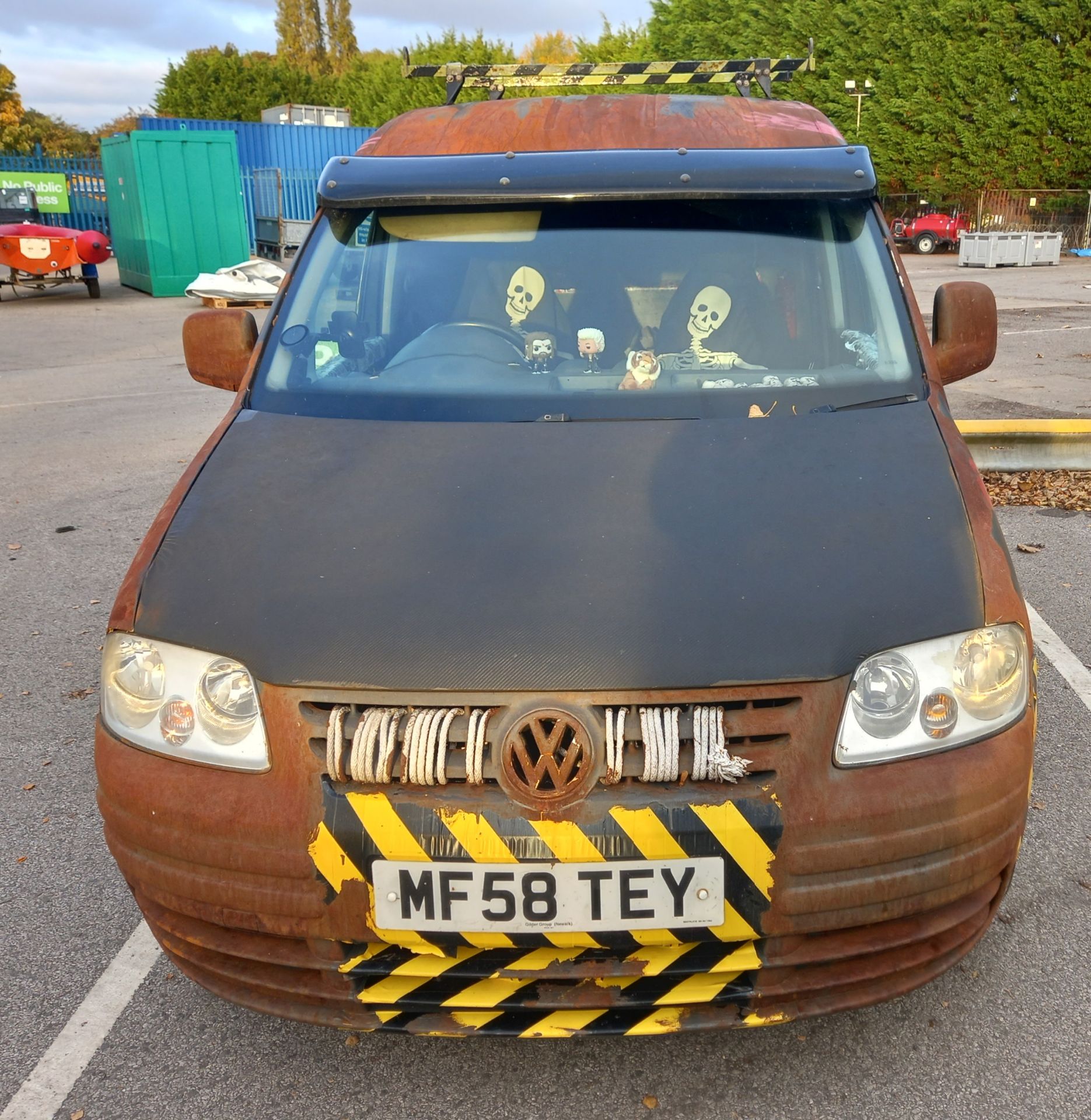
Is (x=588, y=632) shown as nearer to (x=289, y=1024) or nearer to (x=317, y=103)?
(x=289, y=1024)

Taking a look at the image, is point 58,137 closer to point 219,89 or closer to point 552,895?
point 219,89

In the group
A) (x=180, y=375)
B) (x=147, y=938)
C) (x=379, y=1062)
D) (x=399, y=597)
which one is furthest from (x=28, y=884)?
(x=180, y=375)

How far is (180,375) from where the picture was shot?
40.0ft

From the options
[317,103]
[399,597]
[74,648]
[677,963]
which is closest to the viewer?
[677,963]

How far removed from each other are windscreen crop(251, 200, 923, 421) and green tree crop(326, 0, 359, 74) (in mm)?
92429

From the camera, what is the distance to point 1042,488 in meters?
6.70

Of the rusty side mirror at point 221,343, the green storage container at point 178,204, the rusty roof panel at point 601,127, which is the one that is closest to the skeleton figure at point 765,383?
the rusty roof panel at point 601,127

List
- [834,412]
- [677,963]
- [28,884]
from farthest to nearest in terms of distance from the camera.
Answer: [28,884] < [834,412] < [677,963]

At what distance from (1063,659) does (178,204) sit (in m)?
19.4

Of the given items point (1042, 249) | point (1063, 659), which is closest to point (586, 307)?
point (1063, 659)

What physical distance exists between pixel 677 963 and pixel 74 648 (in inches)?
140

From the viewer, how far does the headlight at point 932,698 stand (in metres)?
2.02

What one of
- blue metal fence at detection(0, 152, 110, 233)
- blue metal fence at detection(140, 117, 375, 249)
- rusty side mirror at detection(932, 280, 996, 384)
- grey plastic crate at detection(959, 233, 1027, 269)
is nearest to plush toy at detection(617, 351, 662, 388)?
rusty side mirror at detection(932, 280, 996, 384)

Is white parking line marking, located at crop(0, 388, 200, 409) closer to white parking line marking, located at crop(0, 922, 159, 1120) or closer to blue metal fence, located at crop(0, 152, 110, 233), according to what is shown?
white parking line marking, located at crop(0, 922, 159, 1120)
